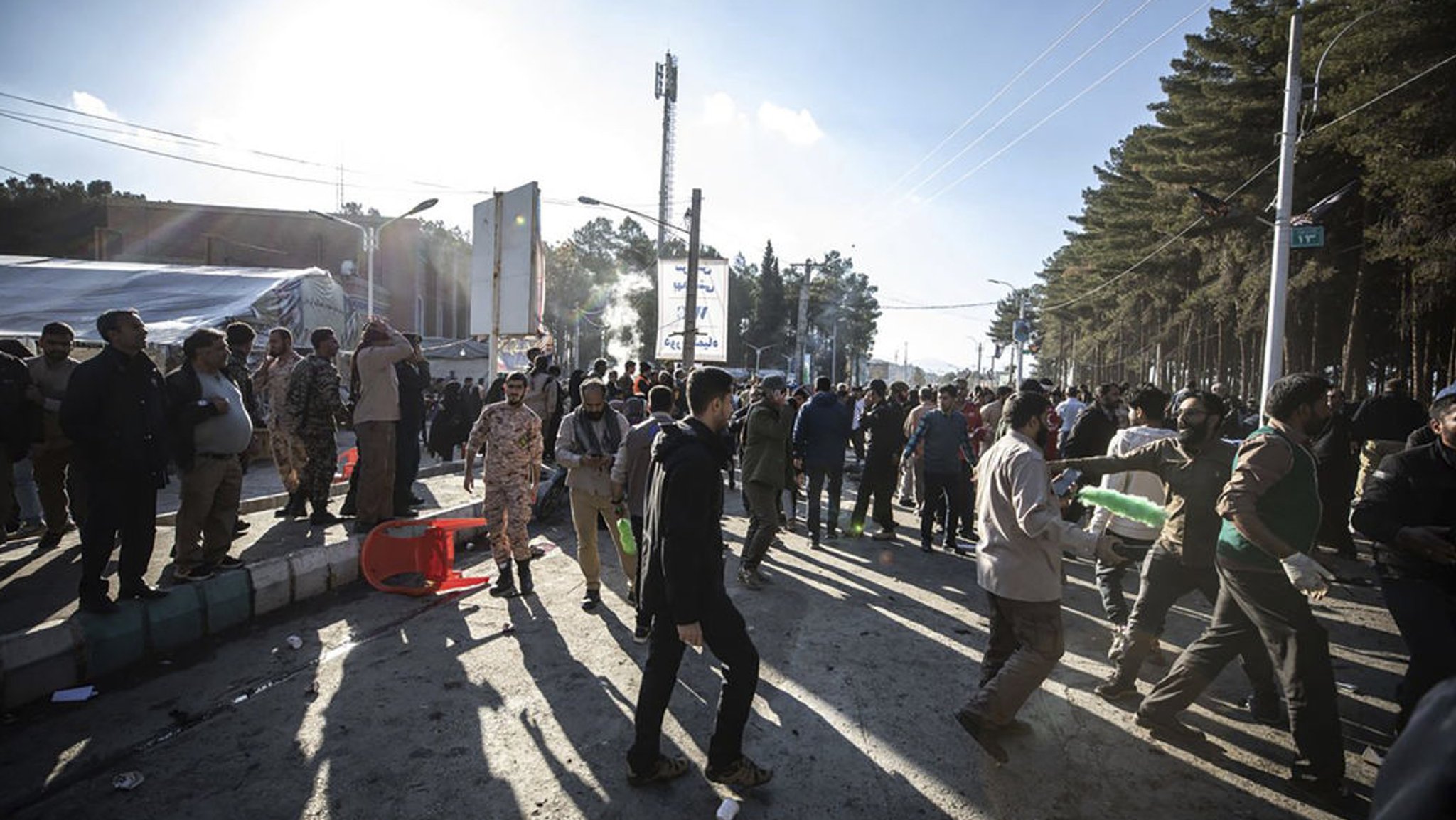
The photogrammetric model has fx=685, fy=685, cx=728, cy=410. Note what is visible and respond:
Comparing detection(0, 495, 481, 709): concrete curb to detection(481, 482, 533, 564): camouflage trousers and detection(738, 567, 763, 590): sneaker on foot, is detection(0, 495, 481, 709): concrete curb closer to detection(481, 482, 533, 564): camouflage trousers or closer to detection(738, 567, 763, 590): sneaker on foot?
detection(481, 482, 533, 564): camouflage trousers

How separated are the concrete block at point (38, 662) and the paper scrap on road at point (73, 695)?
0.22 ft

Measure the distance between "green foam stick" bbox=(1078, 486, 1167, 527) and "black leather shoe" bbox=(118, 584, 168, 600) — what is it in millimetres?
6060

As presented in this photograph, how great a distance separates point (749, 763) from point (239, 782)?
2332 mm

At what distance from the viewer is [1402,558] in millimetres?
3285

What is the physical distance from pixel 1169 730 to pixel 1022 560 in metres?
1.37

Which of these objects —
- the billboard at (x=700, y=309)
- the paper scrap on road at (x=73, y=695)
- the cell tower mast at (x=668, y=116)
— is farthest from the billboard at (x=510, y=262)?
the cell tower mast at (x=668, y=116)

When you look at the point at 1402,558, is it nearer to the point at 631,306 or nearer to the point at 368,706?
the point at 368,706

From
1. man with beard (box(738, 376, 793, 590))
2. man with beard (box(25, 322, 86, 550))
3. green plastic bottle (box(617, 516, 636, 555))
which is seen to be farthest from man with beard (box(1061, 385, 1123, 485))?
man with beard (box(25, 322, 86, 550))

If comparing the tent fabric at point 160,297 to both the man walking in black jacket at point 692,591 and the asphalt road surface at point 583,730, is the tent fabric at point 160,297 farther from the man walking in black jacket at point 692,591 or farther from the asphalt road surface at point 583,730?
the man walking in black jacket at point 692,591

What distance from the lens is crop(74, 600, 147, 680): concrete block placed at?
4.08 m

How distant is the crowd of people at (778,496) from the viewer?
313 centimetres

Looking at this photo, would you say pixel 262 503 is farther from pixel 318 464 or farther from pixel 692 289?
pixel 692 289

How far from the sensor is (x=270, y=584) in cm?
536

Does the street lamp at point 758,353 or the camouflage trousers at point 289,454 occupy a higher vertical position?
the street lamp at point 758,353
